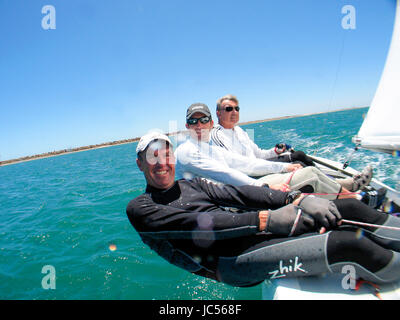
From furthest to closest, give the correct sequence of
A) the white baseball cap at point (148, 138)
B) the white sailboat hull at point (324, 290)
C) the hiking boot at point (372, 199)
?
the hiking boot at point (372, 199) → the white baseball cap at point (148, 138) → the white sailboat hull at point (324, 290)

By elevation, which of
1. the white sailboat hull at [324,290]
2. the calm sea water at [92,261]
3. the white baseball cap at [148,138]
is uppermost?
the white baseball cap at [148,138]

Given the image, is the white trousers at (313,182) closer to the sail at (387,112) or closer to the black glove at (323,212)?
the black glove at (323,212)

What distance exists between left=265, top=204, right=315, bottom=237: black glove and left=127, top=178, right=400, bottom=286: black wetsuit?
6cm

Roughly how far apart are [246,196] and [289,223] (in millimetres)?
496

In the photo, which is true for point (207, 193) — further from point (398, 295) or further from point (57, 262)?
point (57, 262)

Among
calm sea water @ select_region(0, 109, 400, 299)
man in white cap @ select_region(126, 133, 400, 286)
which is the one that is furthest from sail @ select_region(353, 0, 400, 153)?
calm sea water @ select_region(0, 109, 400, 299)

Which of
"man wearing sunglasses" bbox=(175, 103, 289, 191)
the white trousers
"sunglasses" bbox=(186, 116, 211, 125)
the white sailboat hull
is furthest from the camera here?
"sunglasses" bbox=(186, 116, 211, 125)

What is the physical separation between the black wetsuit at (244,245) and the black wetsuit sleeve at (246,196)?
1.17ft

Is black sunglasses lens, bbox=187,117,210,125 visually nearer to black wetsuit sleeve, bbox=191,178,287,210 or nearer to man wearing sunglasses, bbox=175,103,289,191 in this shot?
man wearing sunglasses, bbox=175,103,289,191

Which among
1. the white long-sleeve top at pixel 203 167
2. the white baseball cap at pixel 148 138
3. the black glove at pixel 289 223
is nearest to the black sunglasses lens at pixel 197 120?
the white long-sleeve top at pixel 203 167

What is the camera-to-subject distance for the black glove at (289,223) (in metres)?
1.46

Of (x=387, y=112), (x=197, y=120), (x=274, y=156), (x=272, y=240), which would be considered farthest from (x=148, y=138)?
(x=387, y=112)

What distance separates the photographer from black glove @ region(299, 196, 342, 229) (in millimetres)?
1454

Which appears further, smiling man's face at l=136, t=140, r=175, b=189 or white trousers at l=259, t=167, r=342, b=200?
white trousers at l=259, t=167, r=342, b=200
